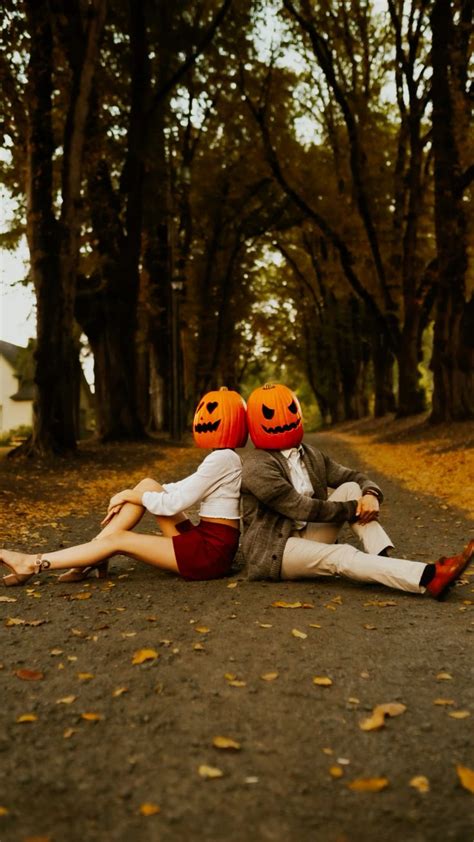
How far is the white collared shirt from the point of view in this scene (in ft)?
18.5

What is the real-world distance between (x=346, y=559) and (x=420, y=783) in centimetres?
267

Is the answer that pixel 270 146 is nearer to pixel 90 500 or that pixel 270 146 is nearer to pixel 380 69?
pixel 380 69

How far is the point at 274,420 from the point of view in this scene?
217 inches

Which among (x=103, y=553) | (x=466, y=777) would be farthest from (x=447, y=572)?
(x=466, y=777)

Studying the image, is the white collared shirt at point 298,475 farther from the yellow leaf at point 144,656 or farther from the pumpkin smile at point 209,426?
Answer: the yellow leaf at point 144,656

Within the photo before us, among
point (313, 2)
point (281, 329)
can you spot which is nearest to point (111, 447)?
point (313, 2)

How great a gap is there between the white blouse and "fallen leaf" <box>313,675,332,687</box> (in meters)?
1.90

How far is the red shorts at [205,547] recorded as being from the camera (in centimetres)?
569

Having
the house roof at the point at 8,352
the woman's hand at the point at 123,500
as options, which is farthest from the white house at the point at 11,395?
the woman's hand at the point at 123,500

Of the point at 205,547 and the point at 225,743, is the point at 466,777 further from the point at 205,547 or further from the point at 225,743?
the point at 205,547

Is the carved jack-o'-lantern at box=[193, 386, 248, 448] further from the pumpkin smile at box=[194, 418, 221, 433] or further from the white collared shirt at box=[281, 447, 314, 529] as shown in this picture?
the white collared shirt at box=[281, 447, 314, 529]

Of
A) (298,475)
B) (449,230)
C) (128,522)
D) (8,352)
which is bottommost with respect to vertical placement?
(128,522)

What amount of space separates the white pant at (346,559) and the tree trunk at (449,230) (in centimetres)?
1472

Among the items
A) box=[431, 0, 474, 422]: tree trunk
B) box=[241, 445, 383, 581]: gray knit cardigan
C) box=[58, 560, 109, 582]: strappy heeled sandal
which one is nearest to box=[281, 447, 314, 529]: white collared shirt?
box=[241, 445, 383, 581]: gray knit cardigan
